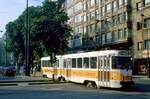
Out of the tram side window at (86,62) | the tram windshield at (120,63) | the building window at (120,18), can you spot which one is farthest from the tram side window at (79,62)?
the building window at (120,18)

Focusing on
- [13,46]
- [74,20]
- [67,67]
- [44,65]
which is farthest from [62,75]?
[74,20]

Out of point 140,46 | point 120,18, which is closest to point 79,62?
point 140,46

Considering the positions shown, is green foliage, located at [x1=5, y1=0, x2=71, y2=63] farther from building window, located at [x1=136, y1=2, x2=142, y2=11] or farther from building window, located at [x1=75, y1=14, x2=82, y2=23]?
building window, located at [x1=75, y1=14, x2=82, y2=23]

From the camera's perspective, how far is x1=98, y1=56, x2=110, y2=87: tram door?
2769 centimetres

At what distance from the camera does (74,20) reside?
3775 inches

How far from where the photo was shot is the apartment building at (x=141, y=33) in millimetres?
63875

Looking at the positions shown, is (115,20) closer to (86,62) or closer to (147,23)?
(147,23)

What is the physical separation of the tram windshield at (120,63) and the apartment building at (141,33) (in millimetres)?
35077

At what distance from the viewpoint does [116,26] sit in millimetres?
71688

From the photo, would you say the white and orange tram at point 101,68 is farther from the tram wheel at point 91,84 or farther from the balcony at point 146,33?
the balcony at point 146,33

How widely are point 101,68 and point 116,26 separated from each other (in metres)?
43.7

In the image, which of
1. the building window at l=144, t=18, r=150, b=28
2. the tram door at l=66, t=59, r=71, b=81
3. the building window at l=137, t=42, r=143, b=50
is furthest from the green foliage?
the building window at l=137, t=42, r=143, b=50

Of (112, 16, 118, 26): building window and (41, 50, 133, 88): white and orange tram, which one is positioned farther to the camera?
(112, 16, 118, 26): building window

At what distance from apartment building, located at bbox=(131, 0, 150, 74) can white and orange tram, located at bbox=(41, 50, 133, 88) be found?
30.4 meters
